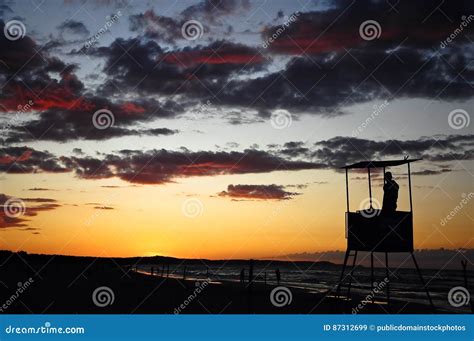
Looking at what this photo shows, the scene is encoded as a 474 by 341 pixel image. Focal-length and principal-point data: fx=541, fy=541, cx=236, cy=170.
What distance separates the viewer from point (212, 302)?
27812 millimetres

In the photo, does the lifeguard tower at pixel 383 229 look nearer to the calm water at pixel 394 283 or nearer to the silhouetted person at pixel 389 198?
the silhouetted person at pixel 389 198

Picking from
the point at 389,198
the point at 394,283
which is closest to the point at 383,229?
the point at 389,198

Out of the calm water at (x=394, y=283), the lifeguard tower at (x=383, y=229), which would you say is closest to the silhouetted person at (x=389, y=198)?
the lifeguard tower at (x=383, y=229)

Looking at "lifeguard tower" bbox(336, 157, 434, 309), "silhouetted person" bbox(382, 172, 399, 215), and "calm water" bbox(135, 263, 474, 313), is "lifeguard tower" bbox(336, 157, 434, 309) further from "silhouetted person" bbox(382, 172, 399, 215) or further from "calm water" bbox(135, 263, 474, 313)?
"calm water" bbox(135, 263, 474, 313)

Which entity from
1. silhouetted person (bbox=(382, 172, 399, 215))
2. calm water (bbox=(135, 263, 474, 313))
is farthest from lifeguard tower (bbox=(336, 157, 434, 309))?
calm water (bbox=(135, 263, 474, 313))

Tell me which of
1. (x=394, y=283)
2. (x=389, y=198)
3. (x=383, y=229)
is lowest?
(x=383, y=229)

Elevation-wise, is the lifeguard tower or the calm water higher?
the calm water

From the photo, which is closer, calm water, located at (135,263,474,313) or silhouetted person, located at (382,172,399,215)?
silhouetted person, located at (382,172,399,215)

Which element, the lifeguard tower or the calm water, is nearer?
the lifeguard tower

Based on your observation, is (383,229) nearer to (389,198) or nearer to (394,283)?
(389,198)
